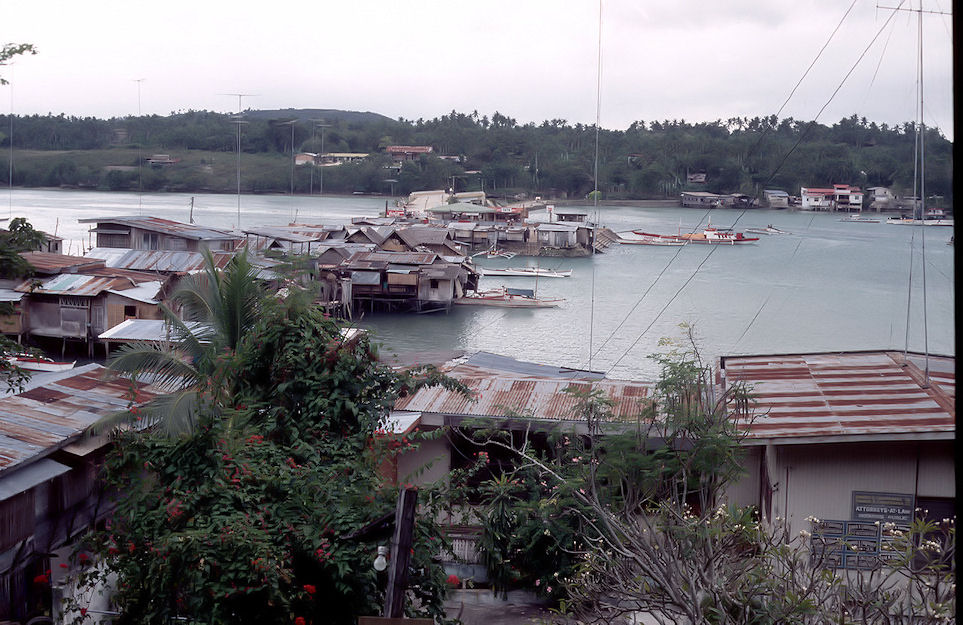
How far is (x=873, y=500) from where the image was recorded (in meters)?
4.19

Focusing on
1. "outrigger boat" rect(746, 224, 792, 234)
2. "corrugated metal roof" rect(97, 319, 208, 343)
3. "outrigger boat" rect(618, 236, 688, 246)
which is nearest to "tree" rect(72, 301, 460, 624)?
"corrugated metal roof" rect(97, 319, 208, 343)

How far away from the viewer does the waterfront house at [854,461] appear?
413 centimetres

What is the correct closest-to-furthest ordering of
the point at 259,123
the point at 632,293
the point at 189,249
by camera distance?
the point at 189,249, the point at 632,293, the point at 259,123

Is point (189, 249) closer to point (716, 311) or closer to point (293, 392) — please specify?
point (716, 311)

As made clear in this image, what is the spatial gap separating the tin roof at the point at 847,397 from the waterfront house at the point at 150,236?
14.5 metres

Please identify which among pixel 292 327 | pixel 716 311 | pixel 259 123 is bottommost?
pixel 716 311

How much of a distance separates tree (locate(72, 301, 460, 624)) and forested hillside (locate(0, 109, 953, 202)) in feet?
102

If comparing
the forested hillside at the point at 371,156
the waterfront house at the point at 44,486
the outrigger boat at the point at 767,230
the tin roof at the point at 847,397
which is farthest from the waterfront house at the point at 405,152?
the waterfront house at the point at 44,486

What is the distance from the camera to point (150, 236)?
60.2ft

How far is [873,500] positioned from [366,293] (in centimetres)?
1662

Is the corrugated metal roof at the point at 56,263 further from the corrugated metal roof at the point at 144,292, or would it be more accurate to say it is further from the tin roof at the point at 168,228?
the tin roof at the point at 168,228

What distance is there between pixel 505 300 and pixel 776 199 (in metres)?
26.5

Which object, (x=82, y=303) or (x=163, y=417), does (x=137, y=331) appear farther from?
(x=163, y=417)

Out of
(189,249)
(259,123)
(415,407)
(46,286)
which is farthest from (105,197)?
(415,407)
